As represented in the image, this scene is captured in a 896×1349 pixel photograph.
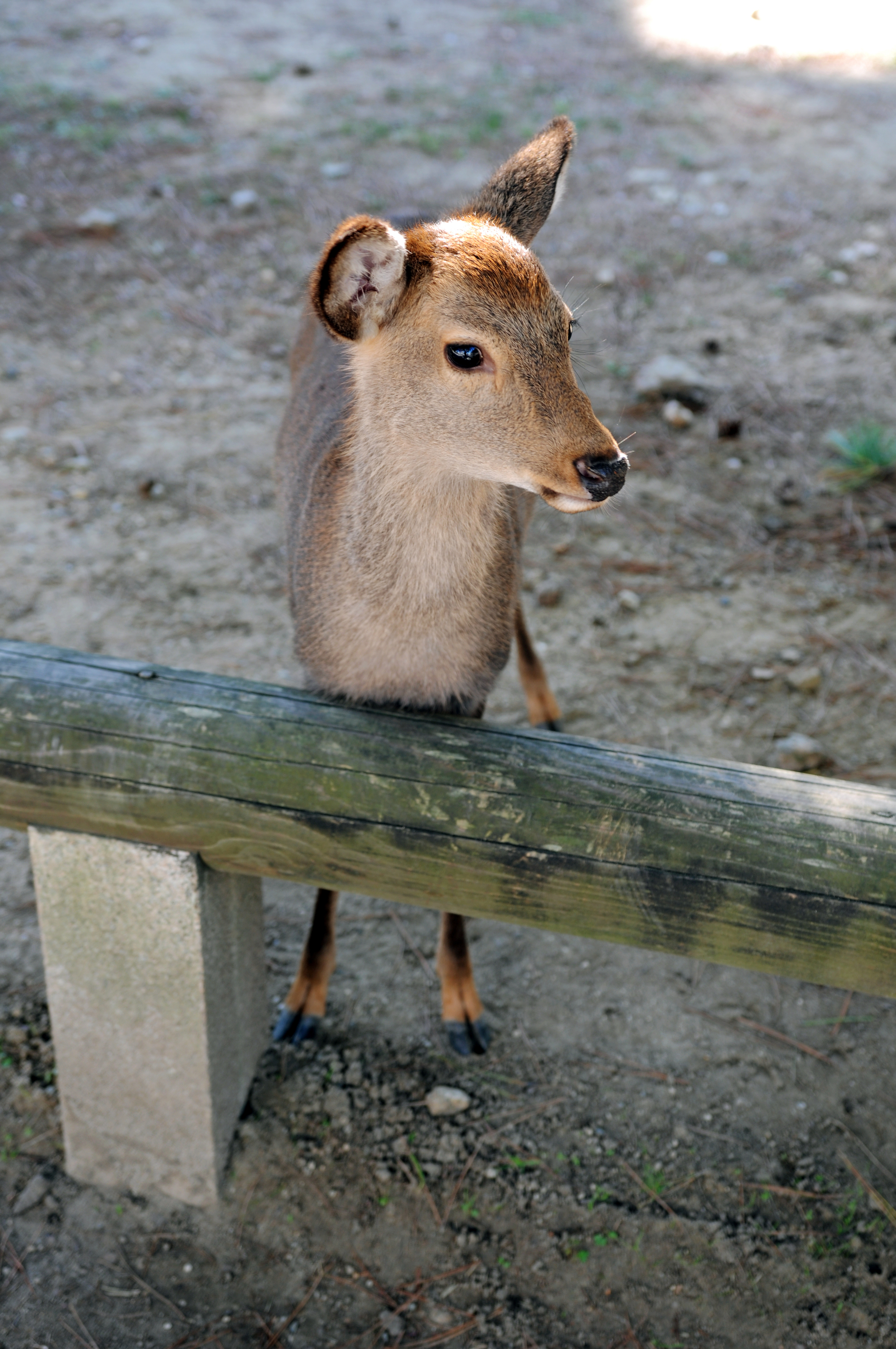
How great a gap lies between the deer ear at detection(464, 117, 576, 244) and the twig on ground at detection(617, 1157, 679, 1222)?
2146mm

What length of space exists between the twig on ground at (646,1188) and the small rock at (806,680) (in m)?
1.88

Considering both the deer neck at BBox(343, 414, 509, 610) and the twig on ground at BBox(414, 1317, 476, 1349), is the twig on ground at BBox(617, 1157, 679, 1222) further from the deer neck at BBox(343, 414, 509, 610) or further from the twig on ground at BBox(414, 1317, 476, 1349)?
the deer neck at BBox(343, 414, 509, 610)

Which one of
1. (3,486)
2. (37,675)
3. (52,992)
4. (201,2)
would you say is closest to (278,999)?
(52,992)

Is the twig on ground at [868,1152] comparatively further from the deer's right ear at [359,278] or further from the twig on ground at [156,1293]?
the deer's right ear at [359,278]

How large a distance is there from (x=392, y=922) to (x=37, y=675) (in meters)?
1.49

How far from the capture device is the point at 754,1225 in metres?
2.43

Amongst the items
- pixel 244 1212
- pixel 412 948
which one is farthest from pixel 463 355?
pixel 244 1212

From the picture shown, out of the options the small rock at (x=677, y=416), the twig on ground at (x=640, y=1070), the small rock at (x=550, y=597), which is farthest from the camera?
the small rock at (x=677, y=416)

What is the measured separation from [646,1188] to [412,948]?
926 mm

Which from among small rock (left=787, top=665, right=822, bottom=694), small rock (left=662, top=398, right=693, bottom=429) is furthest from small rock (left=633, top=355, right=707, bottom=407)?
small rock (left=787, top=665, right=822, bottom=694)

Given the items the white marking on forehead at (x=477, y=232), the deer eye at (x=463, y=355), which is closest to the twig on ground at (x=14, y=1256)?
the deer eye at (x=463, y=355)

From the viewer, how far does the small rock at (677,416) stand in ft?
16.6

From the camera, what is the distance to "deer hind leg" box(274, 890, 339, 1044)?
2820mm

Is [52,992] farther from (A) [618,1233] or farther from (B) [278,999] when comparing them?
(A) [618,1233]
